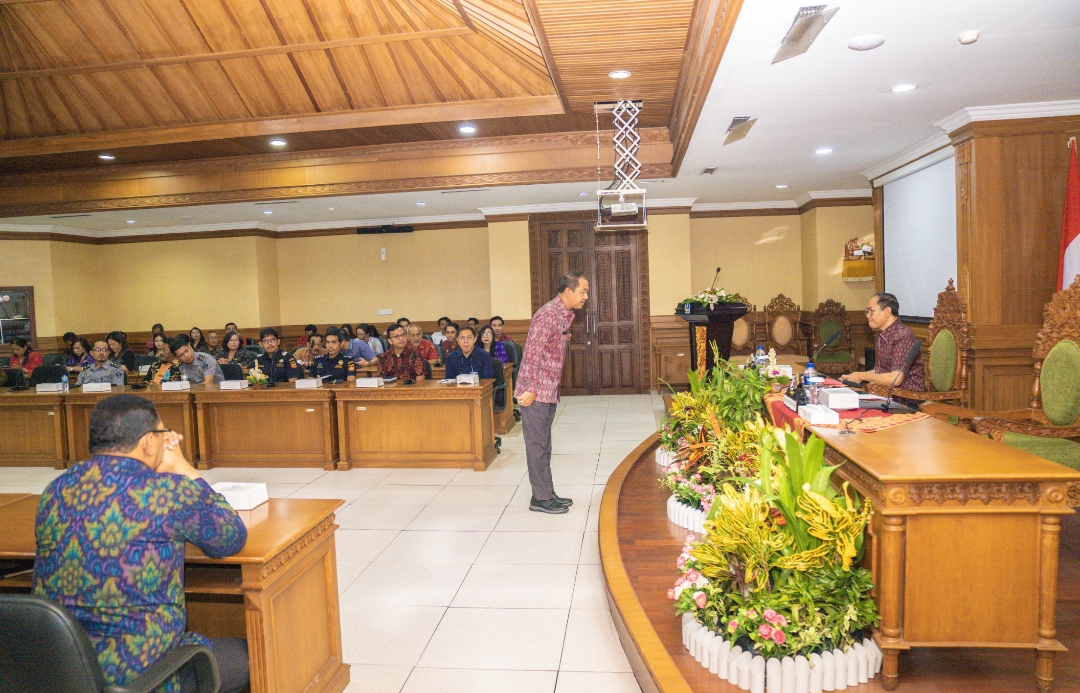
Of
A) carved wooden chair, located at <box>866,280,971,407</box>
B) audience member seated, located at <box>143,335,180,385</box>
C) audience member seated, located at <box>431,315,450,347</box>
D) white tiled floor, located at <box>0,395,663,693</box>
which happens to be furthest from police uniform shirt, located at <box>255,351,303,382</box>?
carved wooden chair, located at <box>866,280,971,407</box>

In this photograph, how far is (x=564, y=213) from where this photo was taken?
33.8ft

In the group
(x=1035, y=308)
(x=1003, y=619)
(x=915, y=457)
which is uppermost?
(x=1035, y=308)

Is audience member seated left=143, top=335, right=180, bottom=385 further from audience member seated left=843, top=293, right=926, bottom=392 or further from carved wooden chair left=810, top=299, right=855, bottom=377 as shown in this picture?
carved wooden chair left=810, top=299, right=855, bottom=377

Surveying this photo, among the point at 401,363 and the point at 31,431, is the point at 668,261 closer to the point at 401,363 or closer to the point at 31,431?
the point at 401,363

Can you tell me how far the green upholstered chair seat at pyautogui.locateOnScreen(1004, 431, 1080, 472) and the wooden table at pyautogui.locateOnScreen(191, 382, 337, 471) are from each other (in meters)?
5.17

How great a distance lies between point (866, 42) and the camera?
12.3 ft

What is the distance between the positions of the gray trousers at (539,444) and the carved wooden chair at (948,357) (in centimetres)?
227

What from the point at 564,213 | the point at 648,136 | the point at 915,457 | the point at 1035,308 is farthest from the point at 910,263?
the point at 915,457

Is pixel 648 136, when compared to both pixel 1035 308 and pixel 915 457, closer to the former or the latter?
pixel 1035 308

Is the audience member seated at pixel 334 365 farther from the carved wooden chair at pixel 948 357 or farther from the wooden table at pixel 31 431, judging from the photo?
the carved wooden chair at pixel 948 357

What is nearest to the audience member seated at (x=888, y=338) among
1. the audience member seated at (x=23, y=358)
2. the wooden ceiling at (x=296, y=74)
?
the wooden ceiling at (x=296, y=74)

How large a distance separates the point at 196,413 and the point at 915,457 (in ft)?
20.2

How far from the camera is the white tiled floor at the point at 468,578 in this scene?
2844 millimetres

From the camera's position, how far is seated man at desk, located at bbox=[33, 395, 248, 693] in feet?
5.80
